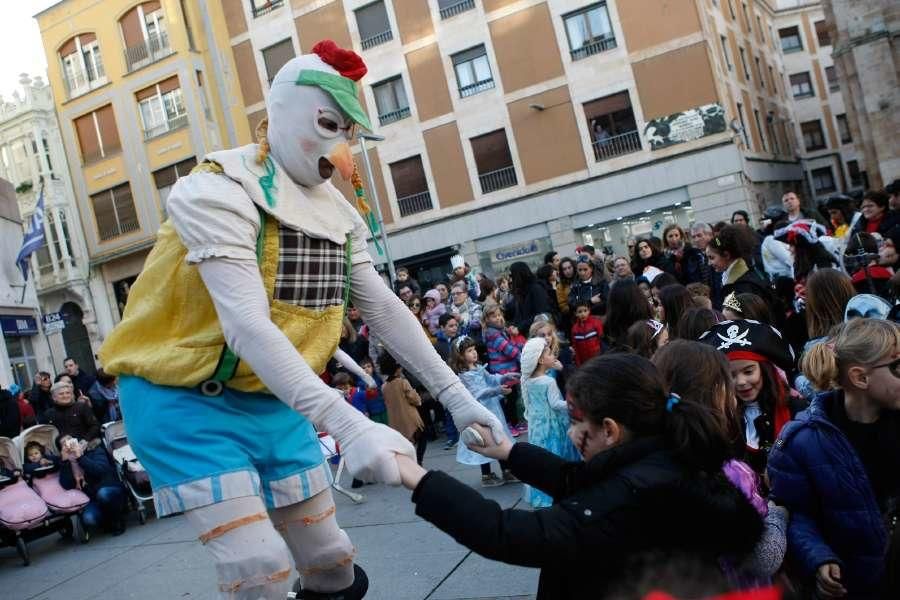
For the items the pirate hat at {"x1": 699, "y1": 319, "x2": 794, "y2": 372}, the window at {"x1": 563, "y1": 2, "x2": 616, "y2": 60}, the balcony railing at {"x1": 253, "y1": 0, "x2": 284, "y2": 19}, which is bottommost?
the pirate hat at {"x1": 699, "y1": 319, "x2": 794, "y2": 372}

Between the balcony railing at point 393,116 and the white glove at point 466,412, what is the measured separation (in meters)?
23.9

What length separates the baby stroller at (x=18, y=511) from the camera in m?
7.38

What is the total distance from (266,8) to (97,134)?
25.4ft

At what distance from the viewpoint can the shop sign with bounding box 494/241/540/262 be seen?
24.8 metres

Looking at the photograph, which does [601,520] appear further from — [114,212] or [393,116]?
[114,212]

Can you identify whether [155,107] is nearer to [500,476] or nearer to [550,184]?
[550,184]

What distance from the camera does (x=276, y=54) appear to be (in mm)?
27766

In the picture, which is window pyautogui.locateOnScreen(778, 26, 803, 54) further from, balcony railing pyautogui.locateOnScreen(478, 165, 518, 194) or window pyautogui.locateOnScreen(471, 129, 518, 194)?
balcony railing pyautogui.locateOnScreen(478, 165, 518, 194)

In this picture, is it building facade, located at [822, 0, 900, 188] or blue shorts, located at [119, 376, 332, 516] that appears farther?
building facade, located at [822, 0, 900, 188]

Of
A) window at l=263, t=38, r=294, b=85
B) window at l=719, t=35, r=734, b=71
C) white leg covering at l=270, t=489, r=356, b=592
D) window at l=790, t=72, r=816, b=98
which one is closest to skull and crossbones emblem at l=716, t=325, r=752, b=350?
white leg covering at l=270, t=489, r=356, b=592

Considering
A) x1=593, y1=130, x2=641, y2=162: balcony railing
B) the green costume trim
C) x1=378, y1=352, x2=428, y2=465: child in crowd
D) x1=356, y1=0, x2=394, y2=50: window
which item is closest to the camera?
the green costume trim

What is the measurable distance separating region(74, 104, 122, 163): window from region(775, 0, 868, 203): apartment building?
3172 cm

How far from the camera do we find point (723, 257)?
6.30 meters

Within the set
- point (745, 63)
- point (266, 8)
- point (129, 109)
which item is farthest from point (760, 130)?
point (129, 109)
